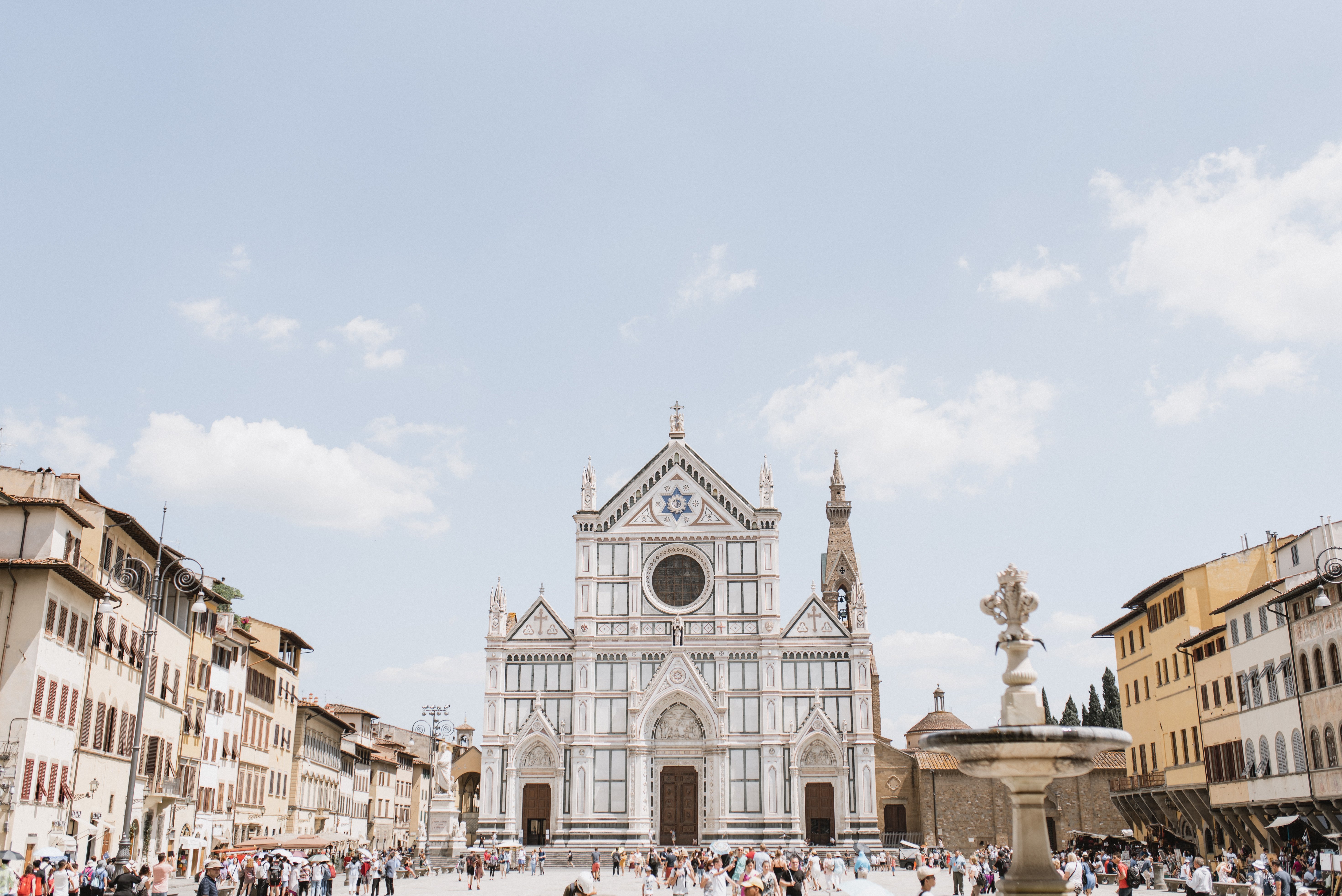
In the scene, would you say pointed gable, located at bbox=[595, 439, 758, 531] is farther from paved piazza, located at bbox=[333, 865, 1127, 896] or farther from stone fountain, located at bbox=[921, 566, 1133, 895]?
stone fountain, located at bbox=[921, 566, 1133, 895]

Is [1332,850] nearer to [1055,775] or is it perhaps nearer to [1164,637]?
[1164,637]

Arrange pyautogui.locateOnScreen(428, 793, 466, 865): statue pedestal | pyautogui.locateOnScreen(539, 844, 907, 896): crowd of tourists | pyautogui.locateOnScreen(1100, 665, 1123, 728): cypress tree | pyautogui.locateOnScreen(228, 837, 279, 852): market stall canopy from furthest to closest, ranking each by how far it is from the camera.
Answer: pyautogui.locateOnScreen(1100, 665, 1123, 728): cypress tree, pyautogui.locateOnScreen(428, 793, 466, 865): statue pedestal, pyautogui.locateOnScreen(228, 837, 279, 852): market stall canopy, pyautogui.locateOnScreen(539, 844, 907, 896): crowd of tourists

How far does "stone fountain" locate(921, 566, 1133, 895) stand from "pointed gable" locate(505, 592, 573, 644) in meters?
43.5

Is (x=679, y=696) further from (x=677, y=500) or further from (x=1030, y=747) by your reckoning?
(x=1030, y=747)

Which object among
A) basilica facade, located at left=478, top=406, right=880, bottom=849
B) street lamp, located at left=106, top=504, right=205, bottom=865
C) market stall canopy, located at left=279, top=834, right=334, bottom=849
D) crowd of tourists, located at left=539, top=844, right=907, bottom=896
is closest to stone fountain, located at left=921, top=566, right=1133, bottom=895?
crowd of tourists, located at left=539, top=844, right=907, bottom=896

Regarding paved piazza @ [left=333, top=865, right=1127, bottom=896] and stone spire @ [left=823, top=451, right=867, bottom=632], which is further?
stone spire @ [left=823, top=451, right=867, bottom=632]

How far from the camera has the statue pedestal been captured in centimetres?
5078

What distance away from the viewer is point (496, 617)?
2245 inches

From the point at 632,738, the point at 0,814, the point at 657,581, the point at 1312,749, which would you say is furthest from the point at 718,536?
the point at 0,814

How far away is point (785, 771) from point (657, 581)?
10944 mm

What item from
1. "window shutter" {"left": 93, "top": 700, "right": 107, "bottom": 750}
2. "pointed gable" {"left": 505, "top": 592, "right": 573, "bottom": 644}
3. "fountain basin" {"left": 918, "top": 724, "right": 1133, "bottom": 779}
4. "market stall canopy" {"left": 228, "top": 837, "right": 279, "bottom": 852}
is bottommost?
"market stall canopy" {"left": 228, "top": 837, "right": 279, "bottom": 852}

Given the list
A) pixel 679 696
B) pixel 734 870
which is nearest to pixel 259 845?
pixel 734 870

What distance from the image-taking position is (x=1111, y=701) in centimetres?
7581

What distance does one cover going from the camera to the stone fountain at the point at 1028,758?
43.3 feet
